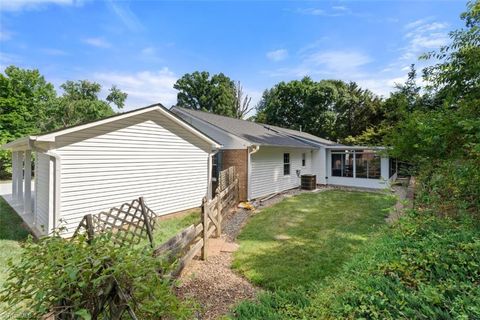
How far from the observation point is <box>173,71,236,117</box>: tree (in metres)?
38.0

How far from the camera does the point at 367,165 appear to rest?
54.7 ft

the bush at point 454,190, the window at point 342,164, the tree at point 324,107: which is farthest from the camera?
the tree at point 324,107

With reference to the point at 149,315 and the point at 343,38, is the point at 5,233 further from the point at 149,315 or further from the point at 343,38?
the point at 343,38

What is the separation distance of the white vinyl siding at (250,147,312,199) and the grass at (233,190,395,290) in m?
1.58

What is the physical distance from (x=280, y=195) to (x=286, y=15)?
8.48 m

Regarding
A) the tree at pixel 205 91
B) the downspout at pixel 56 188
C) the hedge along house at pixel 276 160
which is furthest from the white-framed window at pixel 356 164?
the tree at pixel 205 91

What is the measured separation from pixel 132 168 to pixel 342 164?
14.2 m

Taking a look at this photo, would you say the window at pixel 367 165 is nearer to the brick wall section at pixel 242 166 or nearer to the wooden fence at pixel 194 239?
the brick wall section at pixel 242 166

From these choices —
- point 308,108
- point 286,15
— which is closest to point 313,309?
point 286,15

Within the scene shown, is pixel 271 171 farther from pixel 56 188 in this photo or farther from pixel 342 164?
pixel 56 188

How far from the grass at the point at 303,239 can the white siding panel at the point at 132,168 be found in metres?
3.19

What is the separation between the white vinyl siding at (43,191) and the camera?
22.0ft

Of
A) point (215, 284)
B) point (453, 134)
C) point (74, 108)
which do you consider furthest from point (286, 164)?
point (74, 108)

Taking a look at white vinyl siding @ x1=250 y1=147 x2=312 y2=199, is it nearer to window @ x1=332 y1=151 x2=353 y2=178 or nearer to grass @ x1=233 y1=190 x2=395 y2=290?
grass @ x1=233 y1=190 x2=395 y2=290
